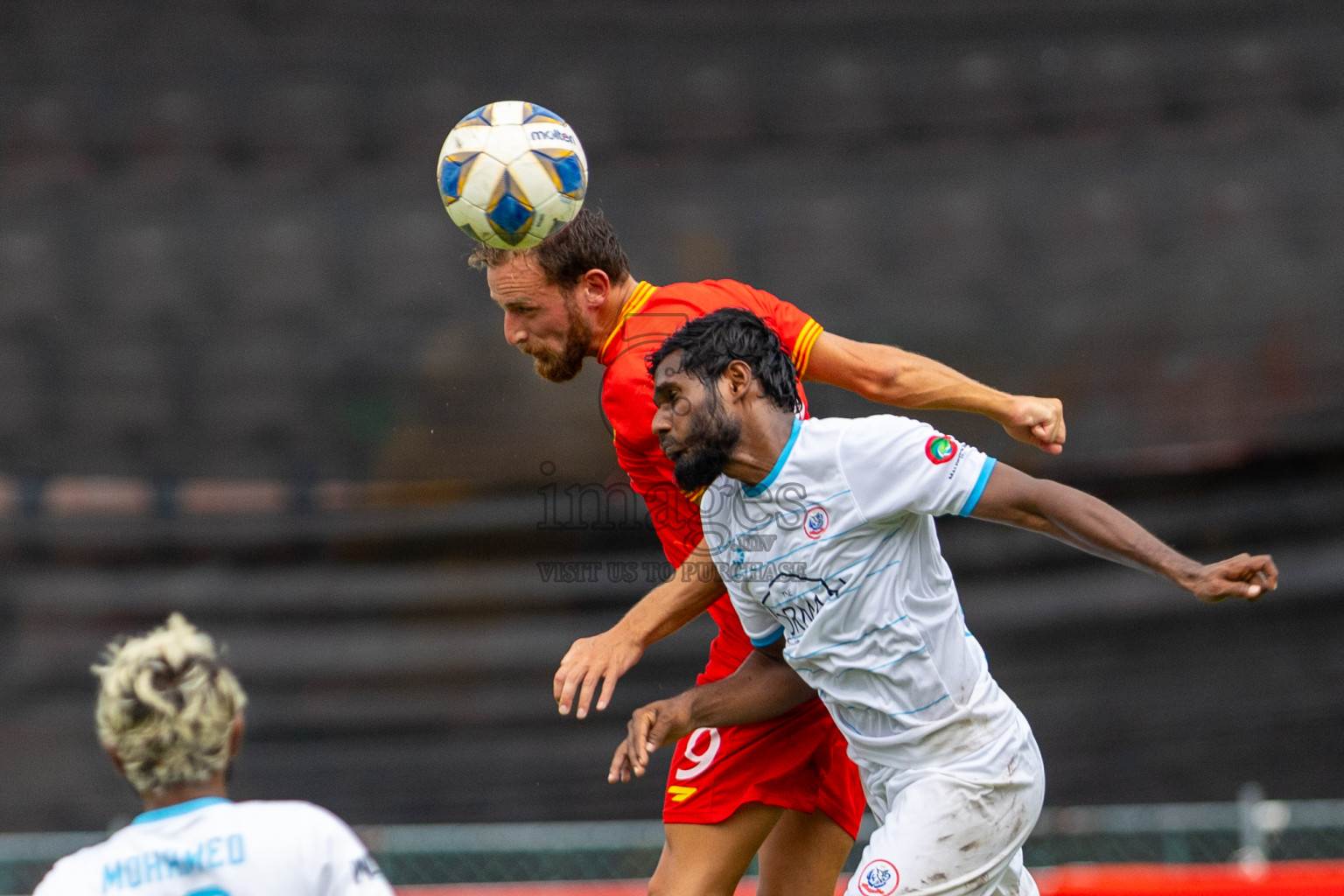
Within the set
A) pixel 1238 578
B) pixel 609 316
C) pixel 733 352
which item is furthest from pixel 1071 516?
pixel 609 316

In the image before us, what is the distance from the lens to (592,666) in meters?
2.80

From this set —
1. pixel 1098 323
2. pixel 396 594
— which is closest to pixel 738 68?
pixel 1098 323

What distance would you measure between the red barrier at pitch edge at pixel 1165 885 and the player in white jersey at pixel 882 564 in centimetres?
185

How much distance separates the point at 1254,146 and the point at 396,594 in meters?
4.27

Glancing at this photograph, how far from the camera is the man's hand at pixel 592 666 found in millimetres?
2729

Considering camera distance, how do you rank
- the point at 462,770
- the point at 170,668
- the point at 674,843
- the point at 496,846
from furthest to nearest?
the point at 462,770
the point at 496,846
the point at 674,843
the point at 170,668

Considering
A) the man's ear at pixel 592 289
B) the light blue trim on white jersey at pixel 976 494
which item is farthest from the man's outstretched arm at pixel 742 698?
the man's ear at pixel 592 289

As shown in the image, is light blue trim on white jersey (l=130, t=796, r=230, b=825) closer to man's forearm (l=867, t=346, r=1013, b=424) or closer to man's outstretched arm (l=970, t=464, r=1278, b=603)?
man's outstretched arm (l=970, t=464, r=1278, b=603)

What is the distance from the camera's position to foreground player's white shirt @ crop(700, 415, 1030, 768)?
2.64 meters

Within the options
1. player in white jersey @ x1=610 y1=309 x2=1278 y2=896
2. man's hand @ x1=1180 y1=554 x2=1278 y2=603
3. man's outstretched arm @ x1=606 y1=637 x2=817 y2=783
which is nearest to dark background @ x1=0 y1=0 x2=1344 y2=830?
man's outstretched arm @ x1=606 y1=637 x2=817 y2=783

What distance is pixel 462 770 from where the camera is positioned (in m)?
5.63

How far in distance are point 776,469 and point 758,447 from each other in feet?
0.20

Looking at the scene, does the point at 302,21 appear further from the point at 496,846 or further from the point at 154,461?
the point at 496,846

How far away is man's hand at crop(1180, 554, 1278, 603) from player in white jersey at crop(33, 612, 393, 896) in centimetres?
163
